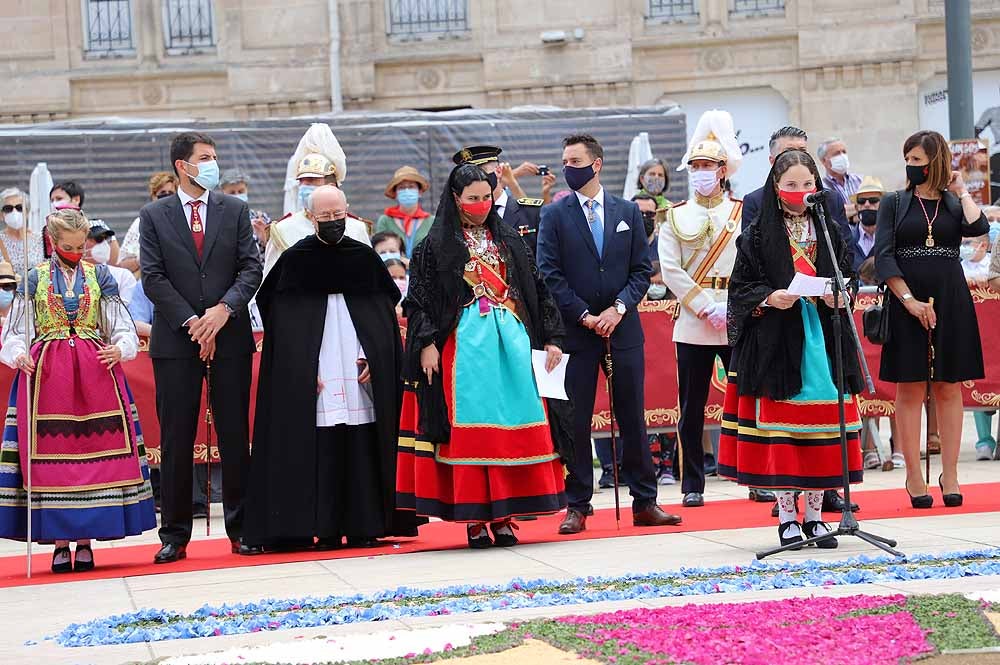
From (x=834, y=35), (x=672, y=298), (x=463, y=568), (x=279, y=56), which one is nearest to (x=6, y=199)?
(x=672, y=298)

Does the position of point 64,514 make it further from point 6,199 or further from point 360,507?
point 6,199

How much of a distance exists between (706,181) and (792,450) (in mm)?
2756

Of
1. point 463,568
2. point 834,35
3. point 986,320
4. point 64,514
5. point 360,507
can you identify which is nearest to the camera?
point 463,568

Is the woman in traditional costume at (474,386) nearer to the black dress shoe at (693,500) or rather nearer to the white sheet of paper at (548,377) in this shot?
the white sheet of paper at (548,377)

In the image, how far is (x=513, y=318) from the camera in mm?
8250

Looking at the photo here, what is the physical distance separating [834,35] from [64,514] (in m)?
17.5

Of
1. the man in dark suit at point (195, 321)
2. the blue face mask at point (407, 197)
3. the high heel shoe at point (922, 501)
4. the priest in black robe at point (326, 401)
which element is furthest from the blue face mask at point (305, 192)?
the high heel shoe at point (922, 501)

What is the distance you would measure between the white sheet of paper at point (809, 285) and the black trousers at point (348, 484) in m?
2.56

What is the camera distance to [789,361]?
7.52 m

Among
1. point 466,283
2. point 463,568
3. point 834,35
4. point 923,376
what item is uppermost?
point 834,35

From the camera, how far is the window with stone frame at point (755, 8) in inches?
937

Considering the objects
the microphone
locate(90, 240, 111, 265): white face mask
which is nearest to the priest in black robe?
the microphone

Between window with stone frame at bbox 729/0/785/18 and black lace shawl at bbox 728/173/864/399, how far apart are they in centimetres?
1680

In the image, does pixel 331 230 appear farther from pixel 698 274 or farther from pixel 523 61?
pixel 523 61
